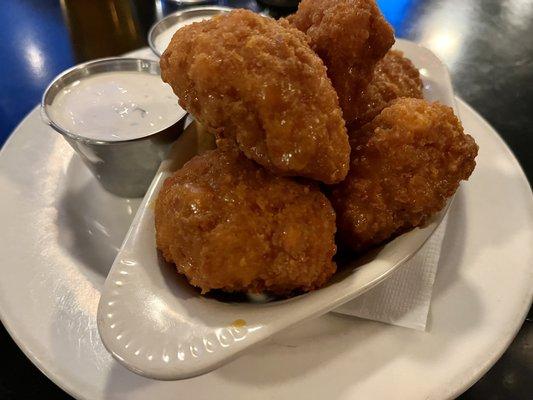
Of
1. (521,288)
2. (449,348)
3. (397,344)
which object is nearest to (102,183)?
(397,344)

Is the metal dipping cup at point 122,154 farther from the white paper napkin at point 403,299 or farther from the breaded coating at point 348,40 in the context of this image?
the white paper napkin at point 403,299

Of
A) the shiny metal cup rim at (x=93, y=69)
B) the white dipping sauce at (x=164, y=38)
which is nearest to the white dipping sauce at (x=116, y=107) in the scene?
the shiny metal cup rim at (x=93, y=69)

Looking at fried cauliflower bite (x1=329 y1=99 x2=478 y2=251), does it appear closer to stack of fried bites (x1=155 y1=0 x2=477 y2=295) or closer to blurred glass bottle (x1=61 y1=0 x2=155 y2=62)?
stack of fried bites (x1=155 y1=0 x2=477 y2=295)

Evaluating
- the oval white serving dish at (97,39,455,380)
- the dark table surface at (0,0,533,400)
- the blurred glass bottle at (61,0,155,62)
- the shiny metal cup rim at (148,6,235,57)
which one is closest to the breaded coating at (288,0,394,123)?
the oval white serving dish at (97,39,455,380)

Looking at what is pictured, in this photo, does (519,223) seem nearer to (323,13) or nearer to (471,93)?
(323,13)

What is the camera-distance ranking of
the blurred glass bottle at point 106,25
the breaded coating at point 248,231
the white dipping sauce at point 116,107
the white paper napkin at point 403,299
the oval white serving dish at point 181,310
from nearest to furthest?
the oval white serving dish at point 181,310, the breaded coating at point 248,231, the white paper napkin at point 403,299, the white dipping sauce at point 116,107, the blurred glass bottle at point 106,25
